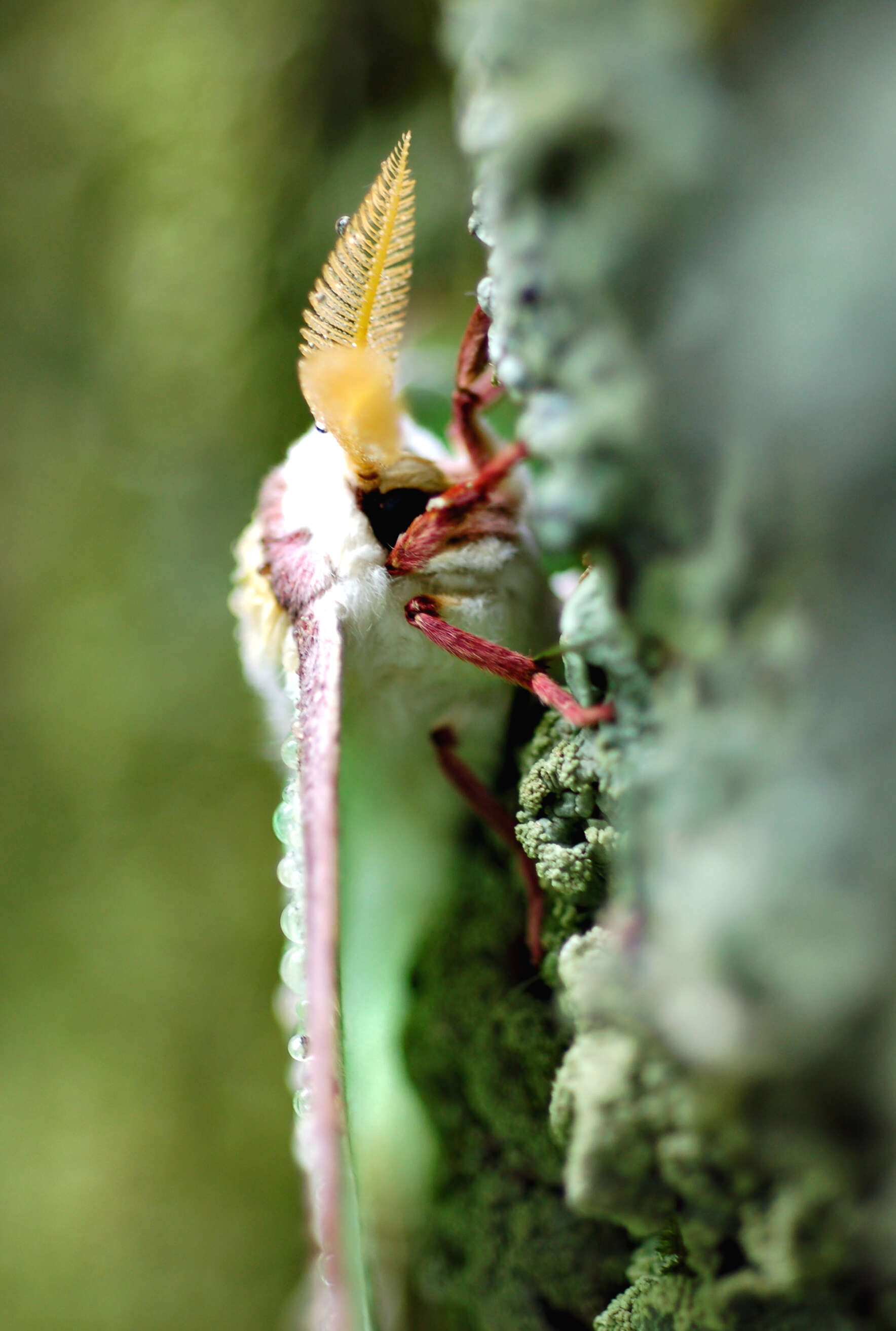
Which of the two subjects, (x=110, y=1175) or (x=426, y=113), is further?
(x=110, y=1175)

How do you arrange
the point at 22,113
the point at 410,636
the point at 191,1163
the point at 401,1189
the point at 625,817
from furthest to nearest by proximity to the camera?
the point at 191,1163
the point at 22,113
the point at 401,1189
the point at 410,636
the point at 625,817

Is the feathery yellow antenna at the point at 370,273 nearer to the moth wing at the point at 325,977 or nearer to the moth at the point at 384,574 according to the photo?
the moth at the point at 384,574

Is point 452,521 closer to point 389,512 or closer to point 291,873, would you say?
point 389,512

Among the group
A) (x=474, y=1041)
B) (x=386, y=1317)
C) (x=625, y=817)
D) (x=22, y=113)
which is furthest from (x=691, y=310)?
(x=22, y=113)

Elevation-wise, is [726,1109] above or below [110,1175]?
below

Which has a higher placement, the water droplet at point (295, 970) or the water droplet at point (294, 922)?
the water droplet at point (294, 922)

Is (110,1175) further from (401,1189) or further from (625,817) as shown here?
(625,817)

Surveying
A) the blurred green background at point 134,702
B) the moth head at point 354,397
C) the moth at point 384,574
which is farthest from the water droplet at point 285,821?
the blurred green background at point 134,702

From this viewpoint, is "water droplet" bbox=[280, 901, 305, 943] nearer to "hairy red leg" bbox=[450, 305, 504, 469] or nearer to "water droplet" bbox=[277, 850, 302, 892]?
"water droplet" bbox=[277, 850, 302, 892]
